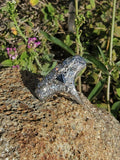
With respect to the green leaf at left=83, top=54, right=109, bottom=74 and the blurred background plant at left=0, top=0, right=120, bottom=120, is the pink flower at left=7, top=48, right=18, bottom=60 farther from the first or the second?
the green leaf at left=83, top=54, right=109, bottom=74

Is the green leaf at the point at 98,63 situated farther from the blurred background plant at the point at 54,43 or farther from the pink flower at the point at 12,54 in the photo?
the pink flower at the point at 12,54

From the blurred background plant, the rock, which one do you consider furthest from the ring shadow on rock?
the blurred background plant

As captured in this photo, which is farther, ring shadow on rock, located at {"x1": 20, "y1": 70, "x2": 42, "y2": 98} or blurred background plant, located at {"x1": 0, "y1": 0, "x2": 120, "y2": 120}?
blurred background plant, located at {"x1": 0, "y1": 0, "x2": 120, "y2": 120}

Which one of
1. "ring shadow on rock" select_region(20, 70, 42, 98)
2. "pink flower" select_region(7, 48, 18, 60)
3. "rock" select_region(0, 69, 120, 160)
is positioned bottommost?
"rock" select_region(0, 69, 120, 160)

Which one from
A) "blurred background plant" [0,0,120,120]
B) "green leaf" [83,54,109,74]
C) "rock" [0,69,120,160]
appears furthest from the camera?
"blurred background plant" [0,0,120,120]

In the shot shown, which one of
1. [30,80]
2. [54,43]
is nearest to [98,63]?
[30,80]

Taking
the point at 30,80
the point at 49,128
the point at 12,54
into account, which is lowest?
the point at 49,128

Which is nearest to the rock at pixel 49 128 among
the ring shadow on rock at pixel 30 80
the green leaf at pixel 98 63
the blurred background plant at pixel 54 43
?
the ring shadow on rock at pixel 30 80

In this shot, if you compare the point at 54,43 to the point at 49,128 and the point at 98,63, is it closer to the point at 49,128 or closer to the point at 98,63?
the point at 98,63
